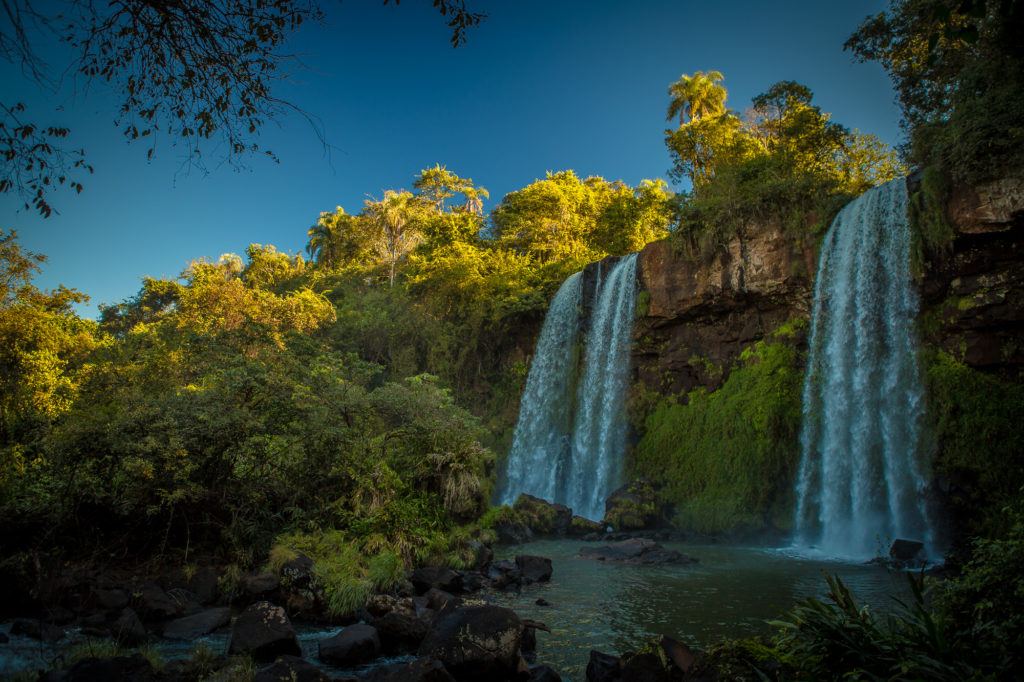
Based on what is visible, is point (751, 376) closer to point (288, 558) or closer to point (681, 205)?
point (681, 205)

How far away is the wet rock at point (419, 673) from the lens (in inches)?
182

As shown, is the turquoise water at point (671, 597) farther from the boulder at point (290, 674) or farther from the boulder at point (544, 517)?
the boulder at point (544, 517)

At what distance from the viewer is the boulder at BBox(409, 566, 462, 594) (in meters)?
8.64

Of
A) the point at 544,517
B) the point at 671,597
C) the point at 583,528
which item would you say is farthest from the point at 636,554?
the point at 544,517

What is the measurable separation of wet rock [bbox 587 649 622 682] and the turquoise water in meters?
0.41

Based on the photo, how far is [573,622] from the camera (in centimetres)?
733

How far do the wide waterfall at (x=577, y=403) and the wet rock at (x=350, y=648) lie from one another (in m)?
13.1

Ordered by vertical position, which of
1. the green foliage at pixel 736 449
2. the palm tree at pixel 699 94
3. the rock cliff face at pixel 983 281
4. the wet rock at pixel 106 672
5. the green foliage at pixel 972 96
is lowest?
the wet rock at pixel 106 672

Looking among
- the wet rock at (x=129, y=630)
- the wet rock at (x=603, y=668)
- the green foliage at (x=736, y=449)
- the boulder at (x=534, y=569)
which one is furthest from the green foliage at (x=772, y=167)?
the wet rock at (x=129, y=630)

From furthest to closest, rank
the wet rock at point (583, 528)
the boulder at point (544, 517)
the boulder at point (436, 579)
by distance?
the boulder at point (544, 517) < the wet rock at point (583, 528) < the boulder at point (436, 579)

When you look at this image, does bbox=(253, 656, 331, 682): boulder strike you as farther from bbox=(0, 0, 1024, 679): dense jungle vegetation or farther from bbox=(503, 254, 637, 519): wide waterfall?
bbox=(503, 254, 637, 519): wide waterfall

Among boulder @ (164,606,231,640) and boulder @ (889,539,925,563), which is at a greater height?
boulder @ (889,539,925,563)

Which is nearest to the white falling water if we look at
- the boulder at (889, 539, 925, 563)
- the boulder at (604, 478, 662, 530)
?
the boulder at (604, 478, 662, 530)

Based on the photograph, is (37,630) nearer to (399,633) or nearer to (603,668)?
(399,633)
